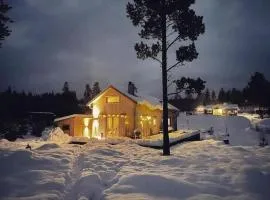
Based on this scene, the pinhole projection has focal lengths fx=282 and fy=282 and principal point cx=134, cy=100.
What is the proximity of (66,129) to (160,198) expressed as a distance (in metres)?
26.9

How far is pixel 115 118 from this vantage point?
3306 cm

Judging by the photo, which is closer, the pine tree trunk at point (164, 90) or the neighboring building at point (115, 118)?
the pine tree trunk at point (164, 90)

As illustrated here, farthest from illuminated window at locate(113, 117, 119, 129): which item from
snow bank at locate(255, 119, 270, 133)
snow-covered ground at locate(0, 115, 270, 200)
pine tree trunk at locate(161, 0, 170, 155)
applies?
Answer: snow bank at locate(255, 119, 270, 133)

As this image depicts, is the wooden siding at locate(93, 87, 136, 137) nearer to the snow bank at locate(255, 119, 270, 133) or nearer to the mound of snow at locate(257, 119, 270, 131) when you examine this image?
the snow bank at locate(255, 119, 270, 133)

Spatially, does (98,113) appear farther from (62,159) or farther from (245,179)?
(245,179)

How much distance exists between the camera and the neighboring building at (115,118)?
32094 mm

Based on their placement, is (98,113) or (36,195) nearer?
(36,195)

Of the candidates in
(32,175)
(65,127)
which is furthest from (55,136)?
(32,175)

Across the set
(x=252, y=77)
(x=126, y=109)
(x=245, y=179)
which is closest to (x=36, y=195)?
(x=245, y=179)

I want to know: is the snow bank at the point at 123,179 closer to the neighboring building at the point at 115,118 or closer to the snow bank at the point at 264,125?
the neighboring building at the point at 115,118

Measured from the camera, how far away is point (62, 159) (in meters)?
14.0

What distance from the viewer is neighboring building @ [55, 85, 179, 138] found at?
32.1 m

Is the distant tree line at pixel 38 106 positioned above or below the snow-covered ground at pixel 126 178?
above

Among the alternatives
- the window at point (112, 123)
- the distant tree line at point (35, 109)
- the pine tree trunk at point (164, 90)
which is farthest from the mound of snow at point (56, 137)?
the pine tree trunk at point (164, 90)
